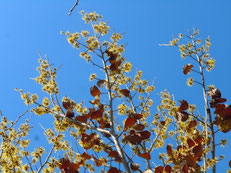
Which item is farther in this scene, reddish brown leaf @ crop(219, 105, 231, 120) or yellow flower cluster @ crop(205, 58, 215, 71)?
yellow flower cluster @ crop(205, 58, 215, 71)

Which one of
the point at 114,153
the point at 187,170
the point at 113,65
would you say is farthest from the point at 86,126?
the point at 187,170

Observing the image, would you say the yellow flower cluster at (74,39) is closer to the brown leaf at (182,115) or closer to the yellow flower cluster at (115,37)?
the yellow flower cluster at (115,37)

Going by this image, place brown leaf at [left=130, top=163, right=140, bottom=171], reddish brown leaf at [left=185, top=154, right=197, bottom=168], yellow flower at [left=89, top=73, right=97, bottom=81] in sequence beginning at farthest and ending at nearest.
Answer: yellow flower at [left=89, top=73, right=97, bottom=81]
brown leaf at [left=130, top=163, right=140, bottom=171]
reddish brown leaf at [left=185, top=154, right=197, bottom=168]

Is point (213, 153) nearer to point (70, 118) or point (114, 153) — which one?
point (114, 153)

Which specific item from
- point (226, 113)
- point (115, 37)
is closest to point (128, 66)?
point (115, 37)

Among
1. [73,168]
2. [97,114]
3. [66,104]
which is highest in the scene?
[66,104]

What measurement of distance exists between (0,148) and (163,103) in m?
3.04

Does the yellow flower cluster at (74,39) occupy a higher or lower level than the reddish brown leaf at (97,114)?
higher

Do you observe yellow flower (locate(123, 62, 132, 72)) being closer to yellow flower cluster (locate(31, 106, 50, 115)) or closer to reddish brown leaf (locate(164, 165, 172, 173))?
yellow flower cluster (locate(31, 106, 50, 115))

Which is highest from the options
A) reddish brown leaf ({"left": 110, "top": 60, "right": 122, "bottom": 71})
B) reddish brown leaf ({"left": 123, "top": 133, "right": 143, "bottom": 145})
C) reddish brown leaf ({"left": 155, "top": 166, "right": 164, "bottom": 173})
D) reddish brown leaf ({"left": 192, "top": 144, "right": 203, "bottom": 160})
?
reddish brown leaf ({"left": 110, "top": 60, "right": 122, "bottom": 71})

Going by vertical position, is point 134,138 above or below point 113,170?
above

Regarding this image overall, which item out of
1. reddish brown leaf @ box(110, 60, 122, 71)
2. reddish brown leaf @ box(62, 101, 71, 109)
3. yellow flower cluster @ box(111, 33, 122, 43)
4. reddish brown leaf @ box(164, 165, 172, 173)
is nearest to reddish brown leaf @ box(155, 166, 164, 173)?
reddish brown leaf @ box(164, 165, 172, 173)

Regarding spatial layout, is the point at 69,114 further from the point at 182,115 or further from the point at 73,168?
the point at 182,115

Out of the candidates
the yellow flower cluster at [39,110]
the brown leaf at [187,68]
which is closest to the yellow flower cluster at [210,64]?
the brown leaf at [187,68]
